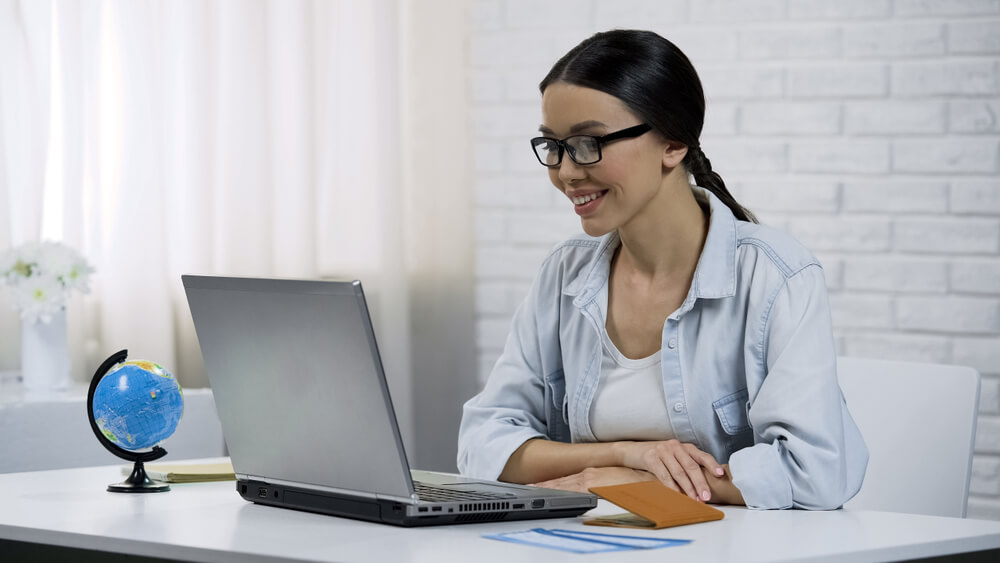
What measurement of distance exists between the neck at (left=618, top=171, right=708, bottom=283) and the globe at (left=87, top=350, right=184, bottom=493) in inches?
26.1

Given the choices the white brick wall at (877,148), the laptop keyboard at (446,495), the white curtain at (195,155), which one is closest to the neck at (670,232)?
the laptop keyboard at (446,495)

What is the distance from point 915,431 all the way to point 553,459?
54 cm

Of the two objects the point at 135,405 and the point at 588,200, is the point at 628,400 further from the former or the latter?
the point at 135,405

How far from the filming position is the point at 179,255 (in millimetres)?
2527

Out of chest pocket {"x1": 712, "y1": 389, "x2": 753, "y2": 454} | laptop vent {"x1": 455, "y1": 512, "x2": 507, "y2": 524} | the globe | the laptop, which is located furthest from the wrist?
the globe

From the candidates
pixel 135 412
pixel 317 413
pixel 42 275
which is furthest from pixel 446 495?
pixel 42 275

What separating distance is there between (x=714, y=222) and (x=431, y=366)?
1.42 meters

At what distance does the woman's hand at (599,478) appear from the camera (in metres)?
1.49

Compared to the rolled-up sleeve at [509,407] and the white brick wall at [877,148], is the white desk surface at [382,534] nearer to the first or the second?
the rolled-up sleeve at [509,407]

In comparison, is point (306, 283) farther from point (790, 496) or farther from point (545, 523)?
point (790, 496)

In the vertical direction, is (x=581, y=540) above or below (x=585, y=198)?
below

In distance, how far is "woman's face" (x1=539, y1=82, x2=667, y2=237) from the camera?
1581 millimetres

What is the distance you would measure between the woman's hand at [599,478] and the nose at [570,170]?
0.38 m

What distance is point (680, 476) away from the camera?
4.67 feet
